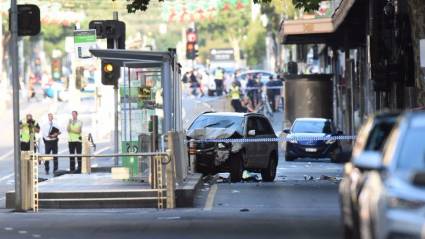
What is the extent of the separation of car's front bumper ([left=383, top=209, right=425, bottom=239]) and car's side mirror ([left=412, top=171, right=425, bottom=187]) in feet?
0.67

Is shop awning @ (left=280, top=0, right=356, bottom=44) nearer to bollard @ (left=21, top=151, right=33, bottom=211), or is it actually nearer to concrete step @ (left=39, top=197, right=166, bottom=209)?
concrete step @ (left=39, top=197, right=166, bottom=209)

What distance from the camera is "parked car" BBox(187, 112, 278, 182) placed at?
24719 millimetres

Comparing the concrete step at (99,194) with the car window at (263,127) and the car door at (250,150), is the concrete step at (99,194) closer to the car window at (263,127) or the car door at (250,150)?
the car door at (250,150)

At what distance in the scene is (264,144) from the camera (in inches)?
1027

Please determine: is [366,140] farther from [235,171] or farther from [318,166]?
[318,166]

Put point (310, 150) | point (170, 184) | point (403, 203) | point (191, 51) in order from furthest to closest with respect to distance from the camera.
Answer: point (191, 51), point (310, 150), point (170, 184), point (403, 203)

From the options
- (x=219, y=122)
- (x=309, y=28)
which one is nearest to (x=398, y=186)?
(x=219, y=122)

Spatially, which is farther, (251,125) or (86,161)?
(86,161)

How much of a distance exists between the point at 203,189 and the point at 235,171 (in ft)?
10.2

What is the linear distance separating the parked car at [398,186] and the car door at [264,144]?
53.4ft

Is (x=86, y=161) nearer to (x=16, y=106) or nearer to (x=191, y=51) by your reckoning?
(x=16, y=106)

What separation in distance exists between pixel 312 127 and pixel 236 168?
12036mm

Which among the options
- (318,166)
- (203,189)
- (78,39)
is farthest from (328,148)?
(203,189)

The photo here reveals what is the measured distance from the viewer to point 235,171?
24906 mm
